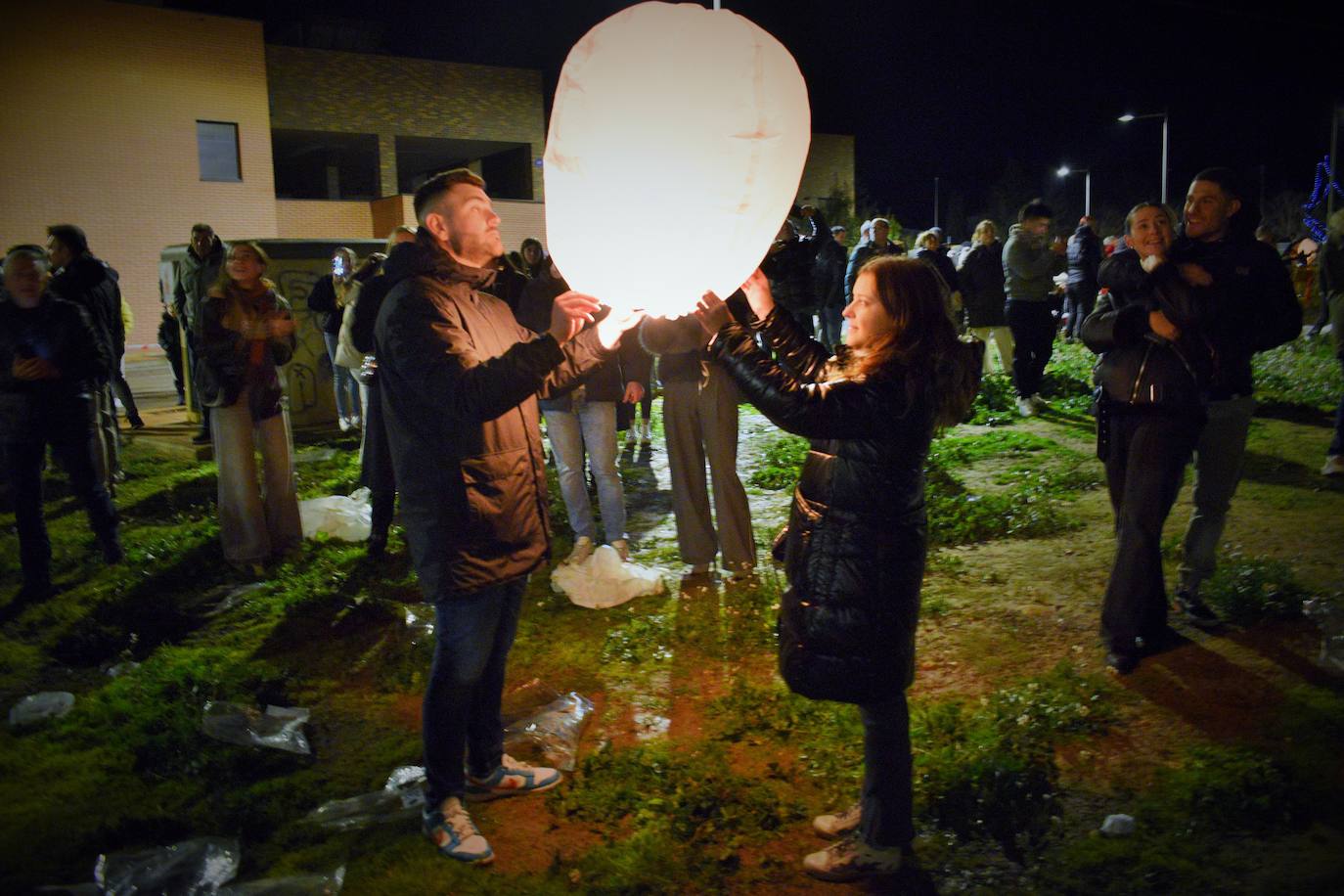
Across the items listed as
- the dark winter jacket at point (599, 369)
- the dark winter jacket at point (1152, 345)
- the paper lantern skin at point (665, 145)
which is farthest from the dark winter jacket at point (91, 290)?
the dark winter jacket at point (1152, 345)

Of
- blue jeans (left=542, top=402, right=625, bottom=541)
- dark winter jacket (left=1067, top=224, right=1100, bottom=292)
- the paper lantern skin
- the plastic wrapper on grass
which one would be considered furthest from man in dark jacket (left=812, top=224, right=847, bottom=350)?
the paper lantern skin

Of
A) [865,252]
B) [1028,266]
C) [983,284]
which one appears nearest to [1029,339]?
[1028,266]

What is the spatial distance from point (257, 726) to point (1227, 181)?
16.6 feet

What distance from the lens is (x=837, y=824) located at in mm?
3244

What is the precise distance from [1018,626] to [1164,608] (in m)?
0.73

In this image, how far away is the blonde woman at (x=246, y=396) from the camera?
5.99 meters

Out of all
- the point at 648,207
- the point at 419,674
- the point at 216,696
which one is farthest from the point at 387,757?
the point at 648,207

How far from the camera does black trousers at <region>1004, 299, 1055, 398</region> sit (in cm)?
1052

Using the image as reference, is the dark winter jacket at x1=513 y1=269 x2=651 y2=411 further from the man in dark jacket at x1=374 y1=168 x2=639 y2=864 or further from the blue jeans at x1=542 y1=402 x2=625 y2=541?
the man in dark jacket at x1=374 y1=168 x2=639 y2=864

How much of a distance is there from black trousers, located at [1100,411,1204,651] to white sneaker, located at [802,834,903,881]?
1.97 m

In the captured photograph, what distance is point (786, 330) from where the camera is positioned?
3.29 metres

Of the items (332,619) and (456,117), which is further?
(456,117)

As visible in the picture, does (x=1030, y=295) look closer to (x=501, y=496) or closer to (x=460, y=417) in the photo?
(x=501, y=496)

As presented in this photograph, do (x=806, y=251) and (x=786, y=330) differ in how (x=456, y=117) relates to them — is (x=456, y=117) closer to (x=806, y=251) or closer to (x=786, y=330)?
(x=806, y=251)
